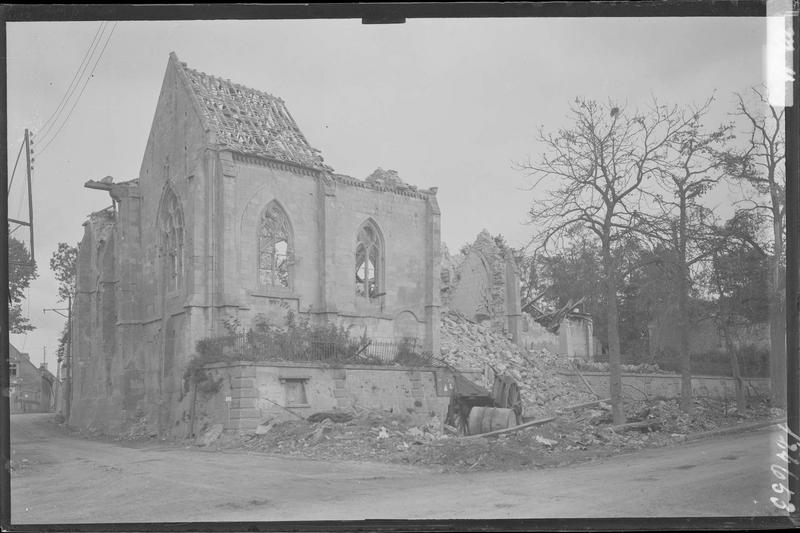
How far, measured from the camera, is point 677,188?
49.9 ft

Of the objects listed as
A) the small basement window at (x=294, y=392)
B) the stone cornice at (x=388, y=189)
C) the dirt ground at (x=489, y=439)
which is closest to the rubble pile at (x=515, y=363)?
the dirt ground at (x=489, y=439)

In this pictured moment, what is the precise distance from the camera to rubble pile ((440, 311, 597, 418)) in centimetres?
2339

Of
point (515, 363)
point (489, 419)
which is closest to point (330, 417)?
point (489, 419)

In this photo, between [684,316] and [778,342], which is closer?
[778,342]

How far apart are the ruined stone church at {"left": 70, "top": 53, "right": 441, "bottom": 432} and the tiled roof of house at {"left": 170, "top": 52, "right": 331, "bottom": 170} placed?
5 cm

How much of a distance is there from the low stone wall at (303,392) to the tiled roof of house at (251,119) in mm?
7129

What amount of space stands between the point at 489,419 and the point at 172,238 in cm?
1317

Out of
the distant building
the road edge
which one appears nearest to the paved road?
the road edge

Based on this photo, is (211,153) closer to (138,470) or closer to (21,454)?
(21,454)

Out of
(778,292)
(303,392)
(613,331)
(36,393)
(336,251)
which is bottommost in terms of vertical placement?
(36,393)

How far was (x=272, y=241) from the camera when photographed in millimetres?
24969

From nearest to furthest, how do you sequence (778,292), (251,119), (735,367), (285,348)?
(778,292) < (735,367) < (285,348) < (251,119)

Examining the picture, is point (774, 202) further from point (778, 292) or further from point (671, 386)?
point (671, 386)

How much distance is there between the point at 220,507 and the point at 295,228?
49.2ft
